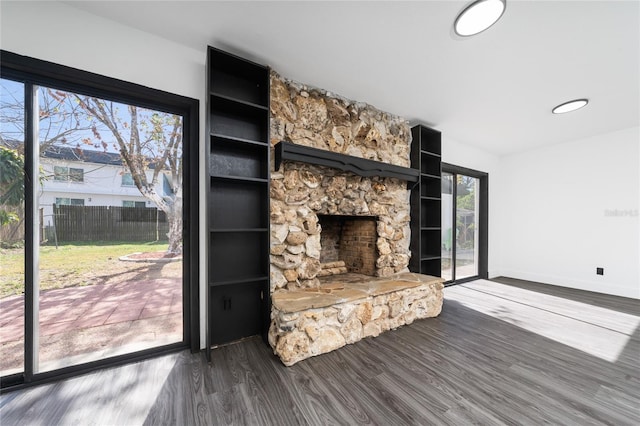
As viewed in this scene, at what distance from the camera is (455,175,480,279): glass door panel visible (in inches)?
165

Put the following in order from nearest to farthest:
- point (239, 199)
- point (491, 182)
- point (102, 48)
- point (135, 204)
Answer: point (102, 48) < point (135, 204) < point (239, 199) < point (491, 182)

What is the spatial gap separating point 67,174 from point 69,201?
0.63 feet

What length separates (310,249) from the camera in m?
2.37

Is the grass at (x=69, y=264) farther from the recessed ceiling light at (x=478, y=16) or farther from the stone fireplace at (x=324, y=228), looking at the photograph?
the recessed ceiling light at (x=478, y=16)

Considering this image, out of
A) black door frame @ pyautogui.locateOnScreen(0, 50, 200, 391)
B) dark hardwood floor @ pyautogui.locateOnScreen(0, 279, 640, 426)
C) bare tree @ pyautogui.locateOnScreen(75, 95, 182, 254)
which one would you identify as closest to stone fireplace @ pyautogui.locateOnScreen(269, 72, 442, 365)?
dark hardwood floor @ pyautogui.locateOnScreen(0, 279, 640, 426)

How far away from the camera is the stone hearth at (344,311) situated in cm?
182

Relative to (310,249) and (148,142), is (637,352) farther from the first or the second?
(148,142)

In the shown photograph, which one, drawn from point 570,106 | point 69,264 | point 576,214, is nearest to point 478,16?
point 570,106

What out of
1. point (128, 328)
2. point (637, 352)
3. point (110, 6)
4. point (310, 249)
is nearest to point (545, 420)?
point (637, 352)

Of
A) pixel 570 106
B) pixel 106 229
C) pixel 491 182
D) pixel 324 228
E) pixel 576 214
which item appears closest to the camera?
pixel 106 229

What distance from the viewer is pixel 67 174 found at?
1678 mm

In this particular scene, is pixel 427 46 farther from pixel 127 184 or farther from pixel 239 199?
pixel 127 184

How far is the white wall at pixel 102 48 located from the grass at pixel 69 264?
606 millimetres

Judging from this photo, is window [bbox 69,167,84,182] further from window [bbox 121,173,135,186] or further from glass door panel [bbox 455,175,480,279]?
glass door panel [bbox 455,175,480,279]
